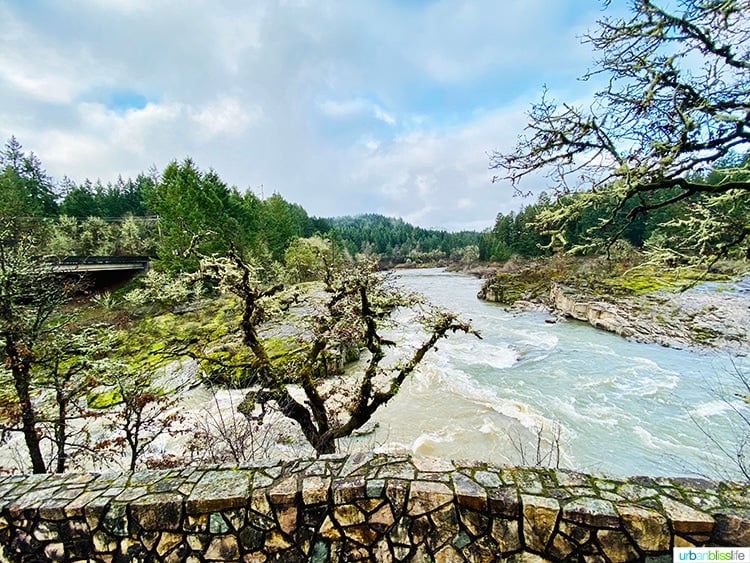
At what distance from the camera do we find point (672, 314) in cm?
1644

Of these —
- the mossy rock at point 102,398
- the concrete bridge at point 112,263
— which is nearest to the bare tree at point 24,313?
the mossy rock at point 102,398

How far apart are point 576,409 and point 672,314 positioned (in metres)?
12.2

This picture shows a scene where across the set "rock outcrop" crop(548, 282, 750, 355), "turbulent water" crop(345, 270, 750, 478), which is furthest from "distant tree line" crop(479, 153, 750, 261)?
"rock outcrop" crop(548, 282, 750, 355)

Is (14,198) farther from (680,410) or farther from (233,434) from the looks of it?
(680,410)

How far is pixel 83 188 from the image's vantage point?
37406mm

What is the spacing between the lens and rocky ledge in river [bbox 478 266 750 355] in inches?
545

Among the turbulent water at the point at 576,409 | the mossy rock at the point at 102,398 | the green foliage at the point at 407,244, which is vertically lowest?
the turbulent water at the point at 576,409

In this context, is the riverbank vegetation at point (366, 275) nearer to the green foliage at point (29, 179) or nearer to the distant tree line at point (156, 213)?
the distant tree line at point (156, 213)

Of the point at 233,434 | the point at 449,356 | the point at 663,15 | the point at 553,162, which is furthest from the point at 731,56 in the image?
the point at 449,356

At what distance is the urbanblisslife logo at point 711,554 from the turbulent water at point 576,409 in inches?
89.7

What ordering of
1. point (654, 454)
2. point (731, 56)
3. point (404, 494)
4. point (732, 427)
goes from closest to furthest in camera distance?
point (404, 494)
point (731, 56)
point (654, 454)
point (732, 427)

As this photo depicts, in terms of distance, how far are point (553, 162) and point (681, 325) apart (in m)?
16.5

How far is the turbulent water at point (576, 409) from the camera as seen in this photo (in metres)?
7.00

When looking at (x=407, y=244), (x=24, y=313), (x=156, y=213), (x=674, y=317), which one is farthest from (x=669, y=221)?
(x=407, y=244)
